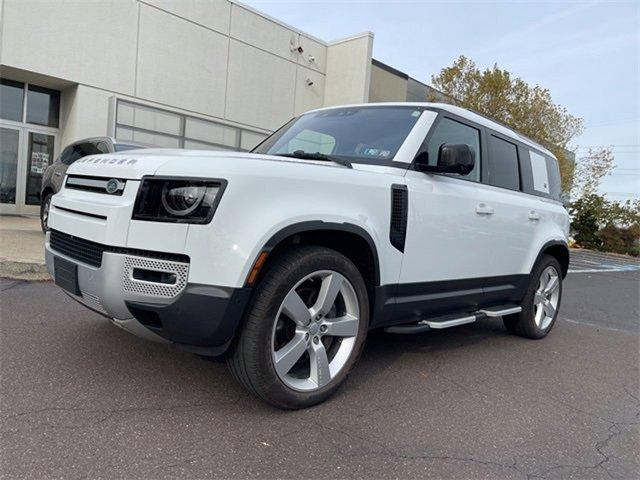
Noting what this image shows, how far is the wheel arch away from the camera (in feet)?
17.1

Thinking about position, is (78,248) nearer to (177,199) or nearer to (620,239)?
(177,199)

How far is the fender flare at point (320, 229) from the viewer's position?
104 inches

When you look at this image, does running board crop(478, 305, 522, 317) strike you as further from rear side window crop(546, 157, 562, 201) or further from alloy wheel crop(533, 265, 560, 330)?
rear side window crop(546, 157, 562, 201)

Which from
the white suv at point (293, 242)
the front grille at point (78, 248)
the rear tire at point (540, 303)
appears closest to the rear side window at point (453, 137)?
the white suv at point (293, 242)

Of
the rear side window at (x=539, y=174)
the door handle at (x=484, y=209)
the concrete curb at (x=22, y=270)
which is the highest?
the rear side window at (x=539, y=174)

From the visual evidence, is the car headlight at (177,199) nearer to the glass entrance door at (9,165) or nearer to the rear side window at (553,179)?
the rear side window at (553,179)

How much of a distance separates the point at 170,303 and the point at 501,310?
3062 mm

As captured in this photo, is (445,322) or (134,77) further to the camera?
(134,77)

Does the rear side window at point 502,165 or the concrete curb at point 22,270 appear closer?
the rear side window at point 502,165

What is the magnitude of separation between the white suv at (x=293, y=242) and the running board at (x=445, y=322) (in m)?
0.02

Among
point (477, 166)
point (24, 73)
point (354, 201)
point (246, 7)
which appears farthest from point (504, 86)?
point (354, 201)

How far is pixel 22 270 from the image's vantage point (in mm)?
5836

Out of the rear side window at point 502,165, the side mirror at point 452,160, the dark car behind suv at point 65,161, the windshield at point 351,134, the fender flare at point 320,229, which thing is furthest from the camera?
the dark car behind suv at point 65,161

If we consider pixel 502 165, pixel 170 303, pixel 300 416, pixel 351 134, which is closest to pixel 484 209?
pixel 502 165
